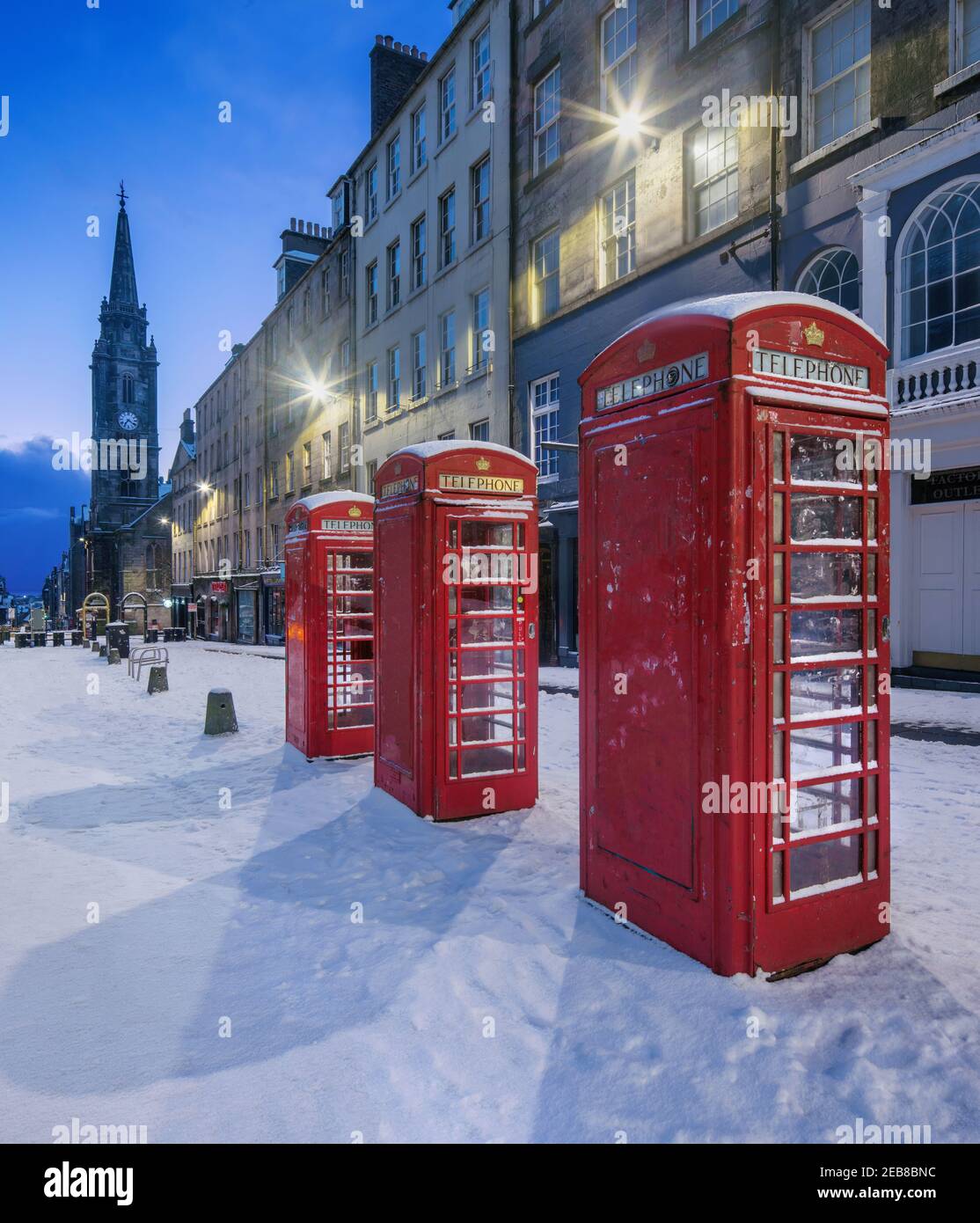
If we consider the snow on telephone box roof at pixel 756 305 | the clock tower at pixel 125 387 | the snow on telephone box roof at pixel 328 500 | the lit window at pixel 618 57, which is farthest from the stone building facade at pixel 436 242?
the clock tower at pixel 125 387

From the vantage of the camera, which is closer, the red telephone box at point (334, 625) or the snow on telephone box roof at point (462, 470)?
the snow on telephone box roof at point (462, 470)

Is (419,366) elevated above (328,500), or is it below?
above

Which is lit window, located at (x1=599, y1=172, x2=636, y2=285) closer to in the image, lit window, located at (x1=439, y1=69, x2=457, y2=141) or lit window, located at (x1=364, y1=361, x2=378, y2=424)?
lit window, located at (x1=439, y1=69, x2=457, y2=141)

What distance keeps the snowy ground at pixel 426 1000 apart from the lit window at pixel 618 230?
555 inches

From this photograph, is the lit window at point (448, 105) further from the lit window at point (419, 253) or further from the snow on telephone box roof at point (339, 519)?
the snow on telephone box roof at point (339, 519)

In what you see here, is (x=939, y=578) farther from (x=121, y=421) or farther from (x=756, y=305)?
(x=121, y=421)

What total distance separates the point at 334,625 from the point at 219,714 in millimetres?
2858

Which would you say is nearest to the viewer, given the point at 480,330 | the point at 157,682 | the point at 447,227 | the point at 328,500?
the point at 328,500

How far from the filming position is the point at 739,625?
3.10 meters

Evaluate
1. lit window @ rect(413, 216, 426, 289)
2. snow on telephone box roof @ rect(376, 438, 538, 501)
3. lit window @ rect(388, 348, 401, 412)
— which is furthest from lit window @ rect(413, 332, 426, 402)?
snow on telephone box roof @ rect(376, 438, 538, 501)

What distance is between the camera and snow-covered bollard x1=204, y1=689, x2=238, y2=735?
9.65m

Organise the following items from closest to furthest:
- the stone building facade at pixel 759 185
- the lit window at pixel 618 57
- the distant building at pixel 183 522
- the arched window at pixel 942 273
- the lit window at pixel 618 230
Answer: the arched window at pixel 942 273 → the stone building facade at pixel 759 185 → the lit window at pixel 618 57 → the lit window at pixel 618 230 → the distant building at pixel 183 522

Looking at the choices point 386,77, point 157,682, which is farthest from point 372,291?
point 157,682

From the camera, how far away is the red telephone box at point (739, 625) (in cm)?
312
